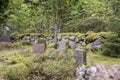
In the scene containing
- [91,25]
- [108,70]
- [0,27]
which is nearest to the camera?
[108,70]

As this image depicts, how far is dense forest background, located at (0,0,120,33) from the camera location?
19.2m

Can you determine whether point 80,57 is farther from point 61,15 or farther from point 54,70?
point 61,15

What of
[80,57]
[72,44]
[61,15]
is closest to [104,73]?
[80,57]

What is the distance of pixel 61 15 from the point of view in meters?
19.7

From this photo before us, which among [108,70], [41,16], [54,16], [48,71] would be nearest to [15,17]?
[41,16]

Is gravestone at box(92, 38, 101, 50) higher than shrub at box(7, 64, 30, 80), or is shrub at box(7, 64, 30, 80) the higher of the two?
shrub at box(7, 64, 30, 80)

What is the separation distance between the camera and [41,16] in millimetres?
25953

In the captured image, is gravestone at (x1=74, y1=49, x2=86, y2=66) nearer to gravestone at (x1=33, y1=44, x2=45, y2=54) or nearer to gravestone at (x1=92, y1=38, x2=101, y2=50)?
gravestone at (x1=33, y1=44, x2=45, y2=54)

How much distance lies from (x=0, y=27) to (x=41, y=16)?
4752 mm

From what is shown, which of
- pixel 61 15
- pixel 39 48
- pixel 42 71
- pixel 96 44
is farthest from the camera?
pixel 61 15

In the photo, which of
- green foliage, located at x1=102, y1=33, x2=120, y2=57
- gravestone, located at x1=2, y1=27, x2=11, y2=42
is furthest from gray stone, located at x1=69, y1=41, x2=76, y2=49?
gravestone, located at x1=2, y1=27, x2=11, y2=42

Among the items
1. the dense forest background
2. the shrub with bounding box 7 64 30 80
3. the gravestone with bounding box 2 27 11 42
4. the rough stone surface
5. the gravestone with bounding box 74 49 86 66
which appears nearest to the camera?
the rough stone surface

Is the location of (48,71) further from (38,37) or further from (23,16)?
(23,16)

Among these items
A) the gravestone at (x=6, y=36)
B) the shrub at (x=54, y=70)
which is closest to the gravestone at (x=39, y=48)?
the shrub at (x=54, y=70)
